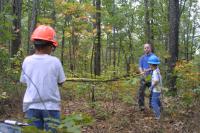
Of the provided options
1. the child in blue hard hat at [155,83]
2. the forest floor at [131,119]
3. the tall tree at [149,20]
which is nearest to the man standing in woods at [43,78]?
the forest floor at [131,119]

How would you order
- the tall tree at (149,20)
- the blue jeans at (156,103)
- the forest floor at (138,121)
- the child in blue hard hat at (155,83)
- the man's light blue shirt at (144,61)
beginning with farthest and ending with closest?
the tall tree at (149,20) → the man's light blue shirt at (144,61) → the blue jeans at (156,103) → the child in blue hard hat at (155,83) → the forest floor at (138,121)

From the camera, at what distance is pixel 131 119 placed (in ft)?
31.0

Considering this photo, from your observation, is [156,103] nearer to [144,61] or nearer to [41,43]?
[144,61]

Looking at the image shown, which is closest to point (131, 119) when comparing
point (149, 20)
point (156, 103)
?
point (156, 103)

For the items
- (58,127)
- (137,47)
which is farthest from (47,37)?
(137,47)

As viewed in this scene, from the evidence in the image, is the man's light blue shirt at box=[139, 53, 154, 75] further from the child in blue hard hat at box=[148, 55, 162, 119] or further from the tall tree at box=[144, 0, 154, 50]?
the tall tree at box=[144, 0, 154, 50]

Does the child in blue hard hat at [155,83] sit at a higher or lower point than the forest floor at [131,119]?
higher

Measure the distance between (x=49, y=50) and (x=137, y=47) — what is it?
3029 cm

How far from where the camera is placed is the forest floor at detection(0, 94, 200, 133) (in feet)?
26.8

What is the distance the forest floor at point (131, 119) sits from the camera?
8.17 metres

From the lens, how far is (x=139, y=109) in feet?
35.6

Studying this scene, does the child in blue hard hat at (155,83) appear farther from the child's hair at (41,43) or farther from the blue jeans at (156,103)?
the child's hair at (41,43)

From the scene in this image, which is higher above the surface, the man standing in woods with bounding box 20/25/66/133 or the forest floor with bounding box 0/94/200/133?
the man standing in woods with bounding box 20/25/66/133

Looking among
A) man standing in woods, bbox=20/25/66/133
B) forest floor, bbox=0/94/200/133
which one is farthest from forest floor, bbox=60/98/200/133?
man standing in woods, bbox=20/25/66/133
